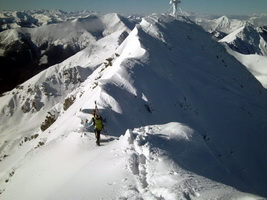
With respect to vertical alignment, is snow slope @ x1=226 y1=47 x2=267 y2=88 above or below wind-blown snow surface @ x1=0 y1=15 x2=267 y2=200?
below

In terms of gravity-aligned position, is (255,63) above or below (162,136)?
below

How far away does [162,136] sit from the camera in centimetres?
1459

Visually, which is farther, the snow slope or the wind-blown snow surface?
the snow slope

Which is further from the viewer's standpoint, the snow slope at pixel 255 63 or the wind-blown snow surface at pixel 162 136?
the snow slope at pixel 255 63

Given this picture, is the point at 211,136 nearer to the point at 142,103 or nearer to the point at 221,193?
the point at 142,103

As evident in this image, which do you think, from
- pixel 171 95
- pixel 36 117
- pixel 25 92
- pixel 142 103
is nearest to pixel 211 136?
pixel 171 95

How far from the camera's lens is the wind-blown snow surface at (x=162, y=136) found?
10828mm

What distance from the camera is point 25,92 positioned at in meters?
127

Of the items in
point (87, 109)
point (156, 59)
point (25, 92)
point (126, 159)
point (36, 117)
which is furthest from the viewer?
point (25, 92)

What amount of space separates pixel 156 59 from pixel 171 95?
7.67 metres

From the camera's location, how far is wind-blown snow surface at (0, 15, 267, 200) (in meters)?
10.8

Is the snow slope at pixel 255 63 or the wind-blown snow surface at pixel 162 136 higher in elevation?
the wind-blown snow surface at pixel 162 136

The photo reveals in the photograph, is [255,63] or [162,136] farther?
[255,63]

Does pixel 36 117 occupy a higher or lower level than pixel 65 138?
lower
